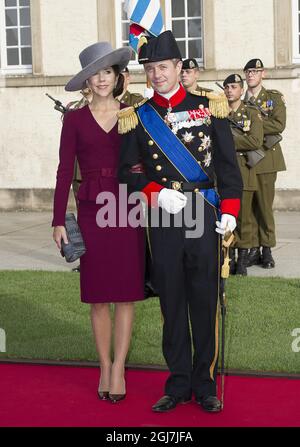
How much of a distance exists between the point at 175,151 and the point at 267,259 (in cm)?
520

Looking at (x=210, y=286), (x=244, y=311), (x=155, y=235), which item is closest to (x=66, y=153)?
(x=155, y=235)

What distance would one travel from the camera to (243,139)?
33.9 ft

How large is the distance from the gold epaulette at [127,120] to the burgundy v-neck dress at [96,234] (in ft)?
0.63

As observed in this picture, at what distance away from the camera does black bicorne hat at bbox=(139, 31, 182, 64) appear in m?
5.77

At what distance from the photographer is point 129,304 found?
6.30 m

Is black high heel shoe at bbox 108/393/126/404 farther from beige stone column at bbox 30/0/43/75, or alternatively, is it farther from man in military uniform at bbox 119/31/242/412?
beige stone column at bbox 30/0/43/75

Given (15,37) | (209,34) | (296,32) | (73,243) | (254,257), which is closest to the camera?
(73,243)

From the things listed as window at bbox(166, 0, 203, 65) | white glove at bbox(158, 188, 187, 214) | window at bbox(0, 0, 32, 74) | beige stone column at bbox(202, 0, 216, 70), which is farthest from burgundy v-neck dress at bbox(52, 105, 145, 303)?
window at bbox(0, 0, 32, 74)

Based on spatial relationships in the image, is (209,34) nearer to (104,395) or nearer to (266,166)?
(266,166)

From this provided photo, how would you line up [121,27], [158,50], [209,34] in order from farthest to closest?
1. [121,27]
2. [209,34]
3. [158,50]

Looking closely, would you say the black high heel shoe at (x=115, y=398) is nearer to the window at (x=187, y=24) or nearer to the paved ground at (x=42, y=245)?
the paved ground at (x=42, y=245)

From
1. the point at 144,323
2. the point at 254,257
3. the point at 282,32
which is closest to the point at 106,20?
the point at 282,32

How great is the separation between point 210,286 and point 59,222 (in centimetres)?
95

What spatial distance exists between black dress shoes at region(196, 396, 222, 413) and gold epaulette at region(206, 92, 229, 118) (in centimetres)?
155
